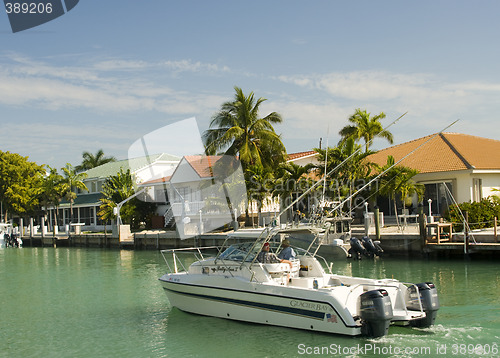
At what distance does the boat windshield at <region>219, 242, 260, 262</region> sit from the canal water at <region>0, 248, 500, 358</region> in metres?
1.69

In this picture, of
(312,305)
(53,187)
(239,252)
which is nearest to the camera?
(312,305)

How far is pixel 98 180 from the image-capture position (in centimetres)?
5997

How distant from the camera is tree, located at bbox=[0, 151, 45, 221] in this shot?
60938 millimetres

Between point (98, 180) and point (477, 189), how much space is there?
41.0 meters

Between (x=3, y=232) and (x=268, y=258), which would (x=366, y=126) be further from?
(x=3, y=232)

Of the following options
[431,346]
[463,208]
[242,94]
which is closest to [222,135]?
A: [242,94]

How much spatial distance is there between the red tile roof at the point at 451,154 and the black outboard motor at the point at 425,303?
75.5 ft

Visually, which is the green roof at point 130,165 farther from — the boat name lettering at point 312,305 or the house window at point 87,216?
the boat name lettering at point 312,305

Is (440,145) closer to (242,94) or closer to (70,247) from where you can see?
(242,94)

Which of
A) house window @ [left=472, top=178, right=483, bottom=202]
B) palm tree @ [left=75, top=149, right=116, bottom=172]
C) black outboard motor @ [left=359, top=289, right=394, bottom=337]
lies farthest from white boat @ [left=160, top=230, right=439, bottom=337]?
palm tree @ [left=75, top=149, right=116, bottom=172]

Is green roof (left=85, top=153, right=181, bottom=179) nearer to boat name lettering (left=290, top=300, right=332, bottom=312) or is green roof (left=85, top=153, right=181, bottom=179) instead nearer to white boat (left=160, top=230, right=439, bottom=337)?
white boat (left=160, top=230, right=439, bottom=337)

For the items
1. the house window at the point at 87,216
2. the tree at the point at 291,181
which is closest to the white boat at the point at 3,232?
the house window at the point at 87,216

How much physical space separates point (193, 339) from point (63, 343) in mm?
3354

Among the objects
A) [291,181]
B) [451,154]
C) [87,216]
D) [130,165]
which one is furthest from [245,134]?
[87,216]
